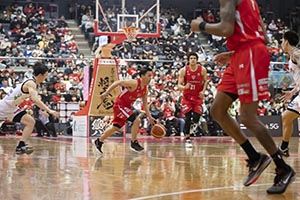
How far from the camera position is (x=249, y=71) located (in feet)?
18.9

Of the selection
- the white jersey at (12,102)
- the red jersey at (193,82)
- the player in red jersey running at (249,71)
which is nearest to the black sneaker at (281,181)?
the player in red jersey running at (249,71)

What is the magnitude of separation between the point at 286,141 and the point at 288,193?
4407mm

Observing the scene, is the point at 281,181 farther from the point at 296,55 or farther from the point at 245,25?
the point at 296,55

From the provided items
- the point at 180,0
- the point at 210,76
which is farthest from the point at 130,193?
the point at 180,0

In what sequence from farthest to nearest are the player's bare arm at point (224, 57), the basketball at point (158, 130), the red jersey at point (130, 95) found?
the basketball at point (158, 130) → the red jersey at point (130, 95) → the player's bare arm at point (224, 57)

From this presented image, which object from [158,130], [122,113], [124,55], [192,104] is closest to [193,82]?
[192,104]

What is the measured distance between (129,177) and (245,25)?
2.41 metres

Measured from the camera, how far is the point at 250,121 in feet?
19.1

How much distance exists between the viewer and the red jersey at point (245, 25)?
5857mm

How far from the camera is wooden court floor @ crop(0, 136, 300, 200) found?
566 cm

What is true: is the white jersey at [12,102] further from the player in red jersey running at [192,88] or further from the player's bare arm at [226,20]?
the player's bare arm at [226,20]

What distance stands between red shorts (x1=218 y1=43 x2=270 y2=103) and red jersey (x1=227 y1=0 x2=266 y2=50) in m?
0.08

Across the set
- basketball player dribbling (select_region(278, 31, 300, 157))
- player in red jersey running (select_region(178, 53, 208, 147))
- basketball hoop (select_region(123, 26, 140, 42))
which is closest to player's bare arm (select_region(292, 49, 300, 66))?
basketball player dribbling (select_region(278, 31, 300, 157))

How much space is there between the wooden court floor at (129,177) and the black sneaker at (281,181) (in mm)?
101
